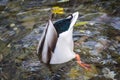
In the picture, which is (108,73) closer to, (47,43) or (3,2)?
(47,43)

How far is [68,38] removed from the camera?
16.0 ft

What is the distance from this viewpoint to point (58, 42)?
480cm

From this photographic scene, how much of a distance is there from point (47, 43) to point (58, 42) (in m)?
0.16

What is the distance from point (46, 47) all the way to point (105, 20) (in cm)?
192

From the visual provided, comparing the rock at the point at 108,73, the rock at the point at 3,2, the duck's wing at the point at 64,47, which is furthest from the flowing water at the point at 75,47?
the rock at the point at 3,2

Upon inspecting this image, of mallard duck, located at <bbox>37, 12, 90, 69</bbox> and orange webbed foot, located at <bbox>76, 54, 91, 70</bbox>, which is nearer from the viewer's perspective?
mallard duck, located at <bbox>37, 12, 90, 69</bbox>

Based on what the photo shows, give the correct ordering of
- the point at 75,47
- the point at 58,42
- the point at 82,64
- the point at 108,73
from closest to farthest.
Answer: the point at 58,42
the point at 108,73
the point at 82,64
the point at 75,47

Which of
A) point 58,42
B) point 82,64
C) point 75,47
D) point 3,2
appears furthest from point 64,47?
point 3,2

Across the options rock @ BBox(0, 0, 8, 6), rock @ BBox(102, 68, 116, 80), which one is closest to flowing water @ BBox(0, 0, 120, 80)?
rock @ BBox(102, 68, 116, 80)

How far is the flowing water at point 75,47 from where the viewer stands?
5020 mm

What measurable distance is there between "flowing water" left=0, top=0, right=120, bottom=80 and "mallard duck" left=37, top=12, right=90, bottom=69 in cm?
13

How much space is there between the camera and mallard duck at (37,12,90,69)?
15.6 feet

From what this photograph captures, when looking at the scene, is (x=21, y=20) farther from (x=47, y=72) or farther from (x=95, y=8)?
(x=47, y=72)

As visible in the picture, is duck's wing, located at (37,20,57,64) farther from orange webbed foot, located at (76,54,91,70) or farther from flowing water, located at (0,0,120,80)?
orange webbed foot, located at (76,54,91,70)
